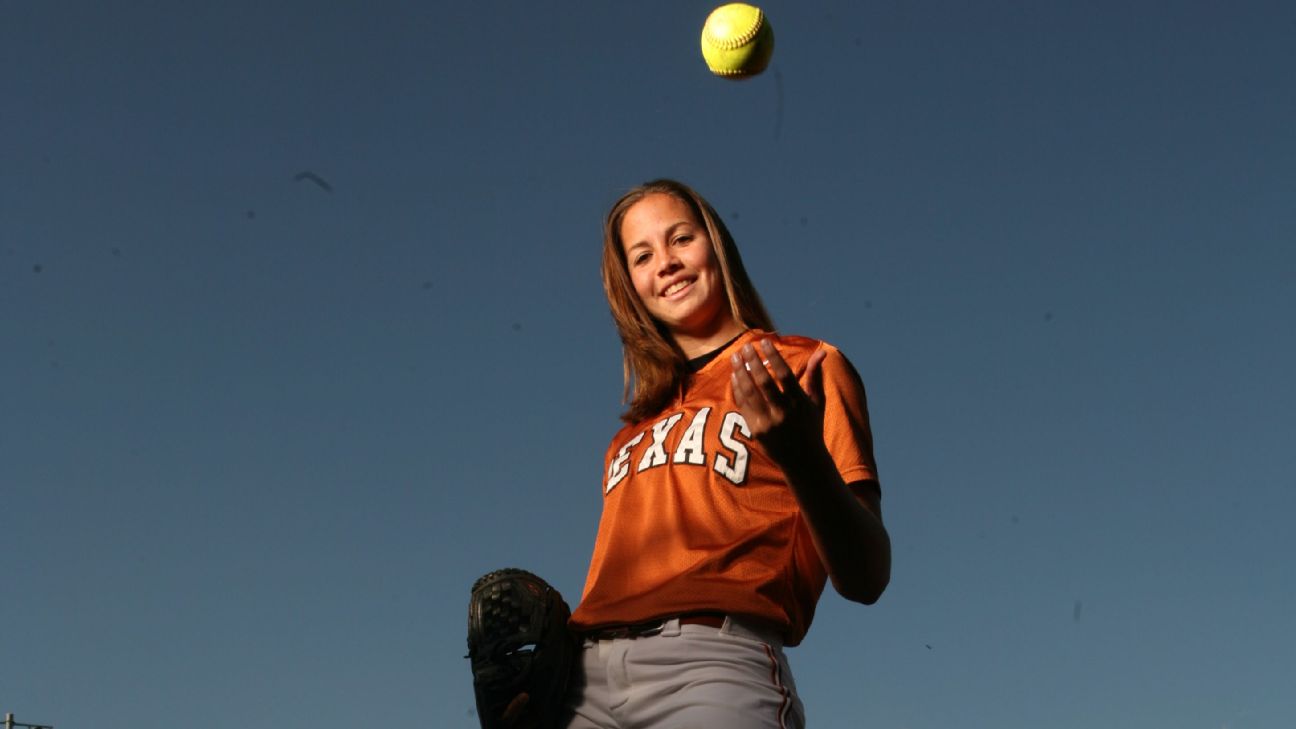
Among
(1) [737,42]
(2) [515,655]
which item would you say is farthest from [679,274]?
(1) [737,42]

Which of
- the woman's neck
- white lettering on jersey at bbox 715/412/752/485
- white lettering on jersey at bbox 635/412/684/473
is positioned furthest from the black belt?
the woman's neck

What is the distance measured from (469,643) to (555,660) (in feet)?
0.88

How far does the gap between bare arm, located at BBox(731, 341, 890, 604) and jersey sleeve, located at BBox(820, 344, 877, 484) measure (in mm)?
58

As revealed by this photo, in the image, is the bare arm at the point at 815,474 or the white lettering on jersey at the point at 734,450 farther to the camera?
the white lettering on jersey at the point at 734,450

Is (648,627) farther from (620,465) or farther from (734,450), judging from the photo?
(620,465)

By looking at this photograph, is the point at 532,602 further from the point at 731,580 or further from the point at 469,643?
the point at 731,580

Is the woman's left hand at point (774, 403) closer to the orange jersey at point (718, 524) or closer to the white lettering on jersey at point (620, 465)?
the orange jersey at point (718, 524)

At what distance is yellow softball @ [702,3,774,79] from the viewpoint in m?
6.62

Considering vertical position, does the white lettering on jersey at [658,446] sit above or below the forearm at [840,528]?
above

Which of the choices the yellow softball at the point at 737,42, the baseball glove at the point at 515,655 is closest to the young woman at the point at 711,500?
the baseball glove at the point at 515,655

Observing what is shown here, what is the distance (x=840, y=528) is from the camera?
3.96 meters

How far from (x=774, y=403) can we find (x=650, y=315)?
5.03ft

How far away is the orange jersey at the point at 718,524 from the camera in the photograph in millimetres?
4234

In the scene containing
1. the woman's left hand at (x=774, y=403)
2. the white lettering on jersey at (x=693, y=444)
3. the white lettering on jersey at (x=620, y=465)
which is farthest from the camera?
the white lettering on jersey at (x=620, y=465)
